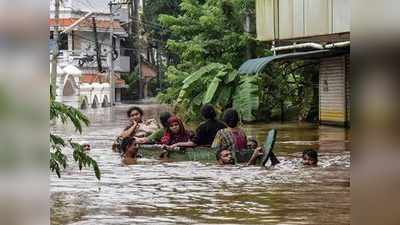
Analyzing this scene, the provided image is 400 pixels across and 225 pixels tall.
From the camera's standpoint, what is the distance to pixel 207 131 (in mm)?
10375

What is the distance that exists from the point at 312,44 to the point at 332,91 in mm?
2727

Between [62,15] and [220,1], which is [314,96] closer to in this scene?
[220,1]

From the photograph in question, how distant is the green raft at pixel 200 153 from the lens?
9742 mm

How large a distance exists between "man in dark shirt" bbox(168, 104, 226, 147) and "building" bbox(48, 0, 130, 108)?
18.9 m

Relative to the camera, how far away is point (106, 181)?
881 centimetres

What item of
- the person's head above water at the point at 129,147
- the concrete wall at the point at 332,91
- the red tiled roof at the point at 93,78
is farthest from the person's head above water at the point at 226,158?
the red tiled roof at the point at 93,78

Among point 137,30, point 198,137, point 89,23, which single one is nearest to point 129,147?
point 198,137

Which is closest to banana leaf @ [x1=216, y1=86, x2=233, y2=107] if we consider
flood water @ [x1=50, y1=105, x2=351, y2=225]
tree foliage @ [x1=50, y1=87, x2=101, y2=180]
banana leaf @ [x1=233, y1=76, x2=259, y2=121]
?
banana leaf @ [x1=233, y1=76, x2=259, y2=121]

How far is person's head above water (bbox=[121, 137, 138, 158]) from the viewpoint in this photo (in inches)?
436

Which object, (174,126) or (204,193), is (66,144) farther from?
(174,126)

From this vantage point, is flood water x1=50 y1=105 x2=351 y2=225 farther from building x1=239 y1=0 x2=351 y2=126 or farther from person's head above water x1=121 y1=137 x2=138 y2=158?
building x1=239 y1=0 x2=351 y2=126

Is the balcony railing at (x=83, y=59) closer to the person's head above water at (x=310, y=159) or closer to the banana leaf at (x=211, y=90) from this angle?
the banana leaf at (x=211, y=90)
